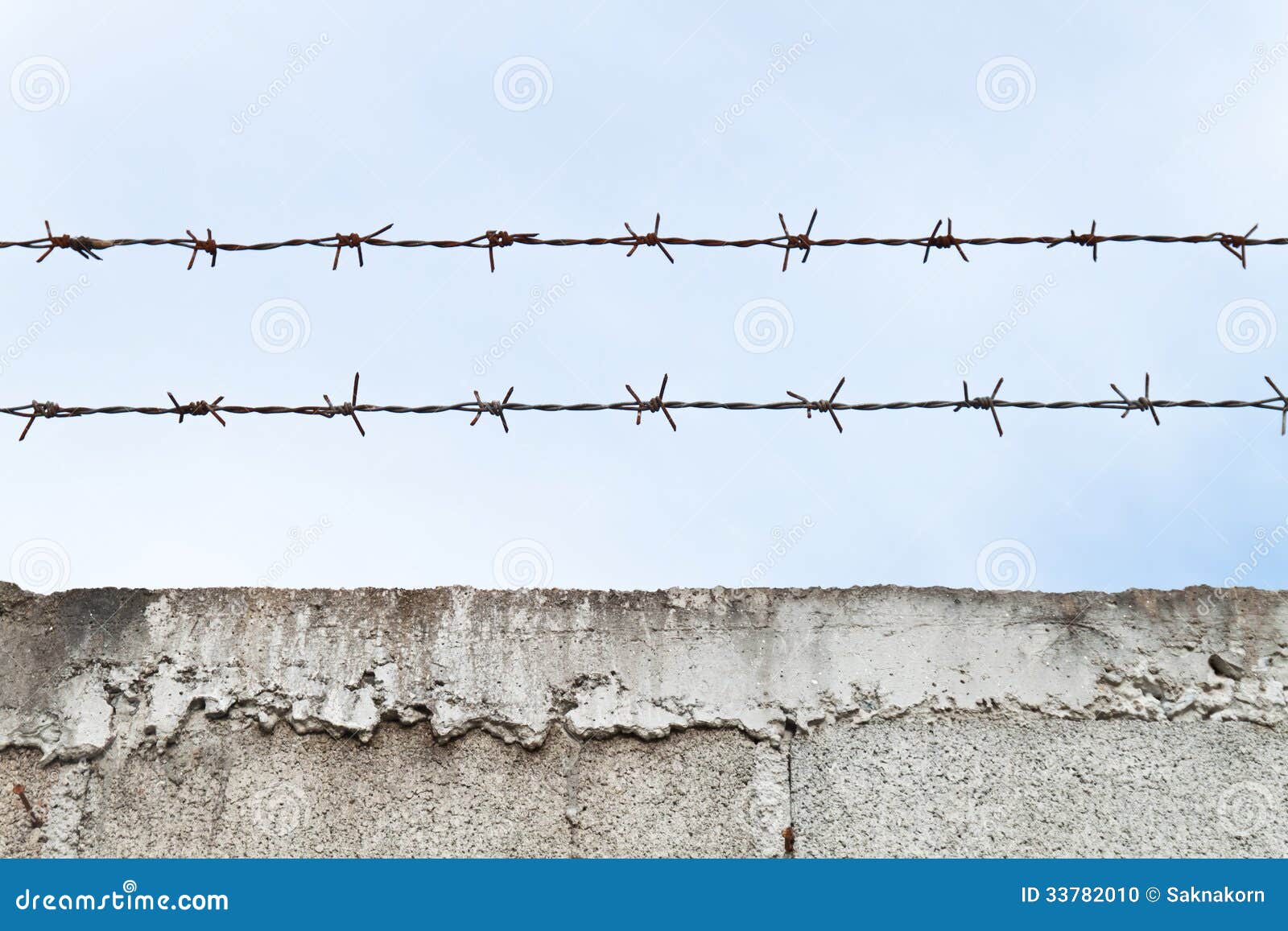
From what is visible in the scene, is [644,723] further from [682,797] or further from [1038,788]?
[1038,788]

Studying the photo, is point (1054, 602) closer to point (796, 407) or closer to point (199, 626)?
point (796, 407)

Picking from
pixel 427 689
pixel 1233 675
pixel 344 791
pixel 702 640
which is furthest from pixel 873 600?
pixel 344 791

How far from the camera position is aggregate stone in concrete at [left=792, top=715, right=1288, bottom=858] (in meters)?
2.74

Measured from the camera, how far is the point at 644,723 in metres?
2.85

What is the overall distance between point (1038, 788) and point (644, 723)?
0.84 metres

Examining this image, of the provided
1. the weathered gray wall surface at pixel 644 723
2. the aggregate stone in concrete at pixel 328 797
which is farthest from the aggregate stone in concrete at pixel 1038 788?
the aggregate stone in concrete at pixel 328 797

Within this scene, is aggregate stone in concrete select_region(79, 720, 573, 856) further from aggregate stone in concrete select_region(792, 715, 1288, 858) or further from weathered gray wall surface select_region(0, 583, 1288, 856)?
aggregate stone in concrete select_region(792, 715, 1288, 858)

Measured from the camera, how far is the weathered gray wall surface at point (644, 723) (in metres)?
2.77

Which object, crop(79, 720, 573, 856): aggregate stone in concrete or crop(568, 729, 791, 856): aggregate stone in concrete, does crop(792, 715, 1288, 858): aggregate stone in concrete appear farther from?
crop(79, 720, 573, 856): aggregate stone in concrete

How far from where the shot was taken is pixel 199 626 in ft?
9.67

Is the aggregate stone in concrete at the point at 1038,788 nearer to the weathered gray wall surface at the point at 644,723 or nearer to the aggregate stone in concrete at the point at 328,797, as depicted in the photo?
the weathered gray wall surface at the point at 644,723

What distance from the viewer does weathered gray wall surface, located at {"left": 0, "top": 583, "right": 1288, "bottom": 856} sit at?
2.77 meters

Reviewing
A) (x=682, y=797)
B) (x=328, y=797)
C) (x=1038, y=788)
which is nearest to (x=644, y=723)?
(x=682, y=797)

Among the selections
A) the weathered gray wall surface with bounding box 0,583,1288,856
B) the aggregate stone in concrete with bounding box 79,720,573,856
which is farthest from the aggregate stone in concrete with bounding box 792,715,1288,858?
the aggregate stone in concrete with bounding box 79,720,573,856
